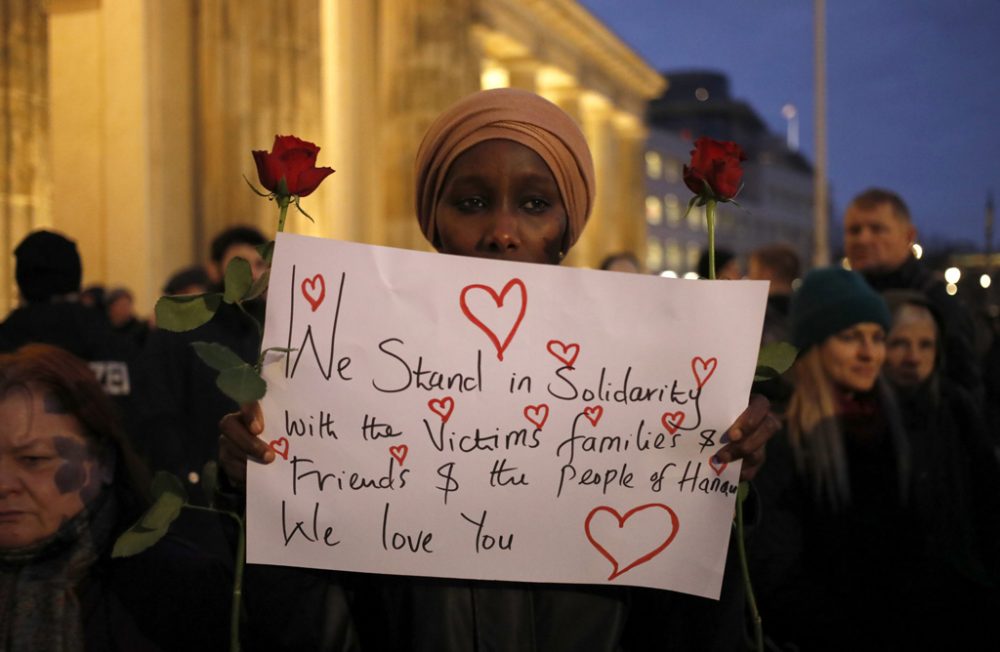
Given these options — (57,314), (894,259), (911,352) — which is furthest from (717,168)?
(894,259)

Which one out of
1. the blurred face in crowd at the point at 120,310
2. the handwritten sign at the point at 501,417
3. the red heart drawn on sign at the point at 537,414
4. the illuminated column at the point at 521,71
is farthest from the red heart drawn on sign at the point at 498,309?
the illuminated column at the point at 521,71

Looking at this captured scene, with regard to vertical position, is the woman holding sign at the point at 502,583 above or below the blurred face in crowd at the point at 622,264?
below

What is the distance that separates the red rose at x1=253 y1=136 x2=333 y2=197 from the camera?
5.07ft

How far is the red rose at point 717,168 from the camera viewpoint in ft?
5.38

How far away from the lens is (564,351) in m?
1.71

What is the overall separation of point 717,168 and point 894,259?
12.2 ft

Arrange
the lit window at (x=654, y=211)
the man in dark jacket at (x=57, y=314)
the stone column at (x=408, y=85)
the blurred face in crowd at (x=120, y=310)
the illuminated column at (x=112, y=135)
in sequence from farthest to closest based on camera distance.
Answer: the lit window at (x=654, y=211) < the stone column at (x=408, y=85) < the illuminated column at (x=112, y=135) < the blurred face in crowd at (x=120, y=310) < the man in dark jacket at (x=57, y=314)

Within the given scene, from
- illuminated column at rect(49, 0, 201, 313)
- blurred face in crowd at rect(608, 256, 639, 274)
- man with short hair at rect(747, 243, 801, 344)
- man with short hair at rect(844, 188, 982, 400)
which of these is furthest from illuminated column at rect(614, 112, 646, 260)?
man with short hair at rect(844, 188, 982, 400)

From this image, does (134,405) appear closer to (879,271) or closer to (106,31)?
(879,271)

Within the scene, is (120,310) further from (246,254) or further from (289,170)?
(289,170)

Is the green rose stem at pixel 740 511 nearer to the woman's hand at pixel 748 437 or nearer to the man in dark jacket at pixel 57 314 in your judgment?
the woman's hand at pixel 748 437

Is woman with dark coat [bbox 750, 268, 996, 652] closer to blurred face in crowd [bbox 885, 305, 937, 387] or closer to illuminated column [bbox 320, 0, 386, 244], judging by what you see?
blurred face in crowd [bbox 885, 305, 937, 387]

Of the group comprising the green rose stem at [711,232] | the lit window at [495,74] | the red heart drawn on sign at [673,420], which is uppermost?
the lit window at [495,74]

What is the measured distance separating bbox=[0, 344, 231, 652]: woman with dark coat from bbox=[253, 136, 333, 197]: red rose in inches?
35.5
